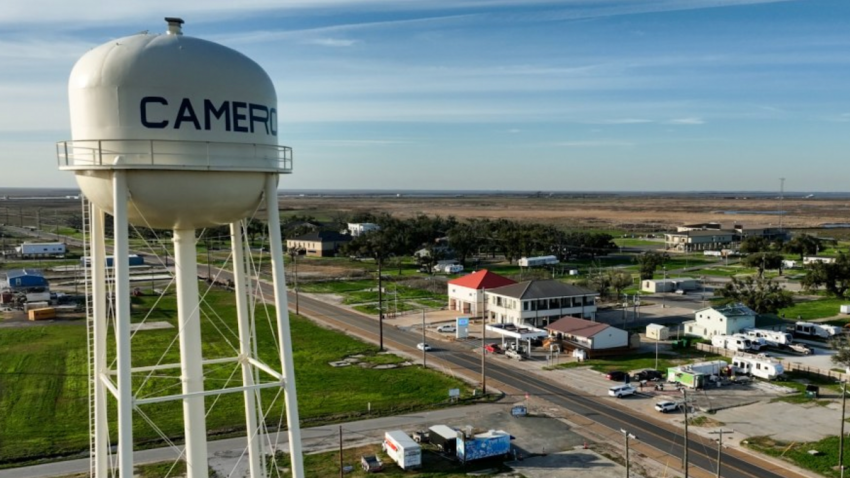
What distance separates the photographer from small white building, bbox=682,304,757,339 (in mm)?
54688

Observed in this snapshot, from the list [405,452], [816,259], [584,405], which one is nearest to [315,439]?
[405,452]

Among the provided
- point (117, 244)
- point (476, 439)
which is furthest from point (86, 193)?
point (476, 439)

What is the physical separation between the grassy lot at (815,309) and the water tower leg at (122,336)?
6496 centimetres

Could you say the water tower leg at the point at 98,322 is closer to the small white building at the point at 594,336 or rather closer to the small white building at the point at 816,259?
the small white building at the point at 594,336

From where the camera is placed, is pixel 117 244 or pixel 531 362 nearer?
pixel 117 244

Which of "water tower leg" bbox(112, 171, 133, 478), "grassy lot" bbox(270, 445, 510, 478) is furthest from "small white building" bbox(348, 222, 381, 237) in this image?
"water tower leg" bbox(112, 171, 133, 478)

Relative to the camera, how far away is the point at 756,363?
4500 centimetres

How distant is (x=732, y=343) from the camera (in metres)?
51.4

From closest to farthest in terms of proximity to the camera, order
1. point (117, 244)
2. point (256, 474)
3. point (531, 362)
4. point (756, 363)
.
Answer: point (117, 244) → point (256, 474) → point (756, 363) → point (531, 362)

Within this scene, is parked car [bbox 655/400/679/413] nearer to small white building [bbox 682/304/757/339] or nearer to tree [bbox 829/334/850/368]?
tree [bbox 829/334/850/368]

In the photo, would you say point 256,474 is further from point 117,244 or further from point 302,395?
point 302,395

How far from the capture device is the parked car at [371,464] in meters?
30.4

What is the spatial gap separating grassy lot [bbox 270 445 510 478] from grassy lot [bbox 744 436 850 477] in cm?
1343

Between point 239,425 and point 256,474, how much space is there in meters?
19.5
